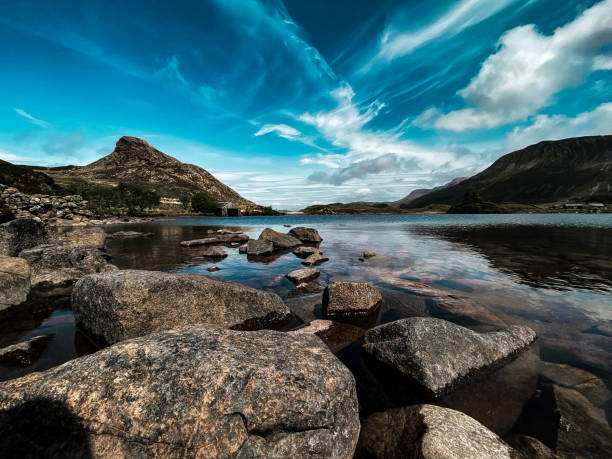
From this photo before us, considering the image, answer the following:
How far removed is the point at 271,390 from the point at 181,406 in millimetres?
1394

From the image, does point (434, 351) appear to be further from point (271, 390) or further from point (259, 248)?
point (259, 248)

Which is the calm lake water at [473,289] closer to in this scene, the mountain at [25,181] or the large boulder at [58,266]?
the large boulder at [58,266]

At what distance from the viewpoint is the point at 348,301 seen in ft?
35.3

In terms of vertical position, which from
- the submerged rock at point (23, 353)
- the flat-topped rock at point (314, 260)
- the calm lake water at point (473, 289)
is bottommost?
the calm lake water at point (473, 289)

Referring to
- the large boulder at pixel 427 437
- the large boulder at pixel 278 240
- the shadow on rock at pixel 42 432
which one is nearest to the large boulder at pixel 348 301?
the large boulder at pixel 427 437

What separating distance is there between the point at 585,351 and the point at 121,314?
48.4 feet

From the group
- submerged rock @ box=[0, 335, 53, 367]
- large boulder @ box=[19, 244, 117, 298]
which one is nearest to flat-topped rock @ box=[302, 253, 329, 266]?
large boulder @ box=[19, 244, 117, 298]

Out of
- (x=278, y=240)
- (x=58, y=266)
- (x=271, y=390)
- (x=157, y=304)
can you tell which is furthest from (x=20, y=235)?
(x=271, y=390)

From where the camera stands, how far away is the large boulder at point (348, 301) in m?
10.7

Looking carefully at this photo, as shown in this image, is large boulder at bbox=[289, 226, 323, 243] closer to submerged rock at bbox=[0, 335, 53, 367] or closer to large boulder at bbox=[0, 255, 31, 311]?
large boulder at bbox=[0, 255, 31, 311]

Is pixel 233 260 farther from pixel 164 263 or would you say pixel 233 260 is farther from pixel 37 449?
pixel 37 449

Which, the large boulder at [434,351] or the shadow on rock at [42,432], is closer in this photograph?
the shadow on rock at [42,432]

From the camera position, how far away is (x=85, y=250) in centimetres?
1681

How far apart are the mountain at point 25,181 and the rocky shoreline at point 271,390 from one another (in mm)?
136661
